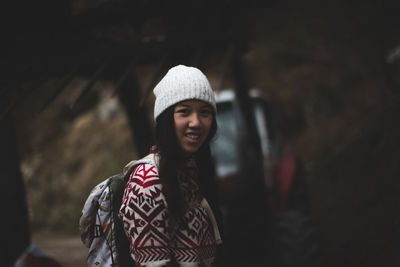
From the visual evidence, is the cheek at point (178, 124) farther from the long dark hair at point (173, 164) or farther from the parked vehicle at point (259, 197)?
the parked vehicle at point (259, 197)

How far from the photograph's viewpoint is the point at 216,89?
8281mm

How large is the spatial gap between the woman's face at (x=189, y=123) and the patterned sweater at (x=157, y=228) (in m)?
0.16

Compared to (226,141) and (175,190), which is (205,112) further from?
(226,141)

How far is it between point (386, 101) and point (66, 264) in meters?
6.55

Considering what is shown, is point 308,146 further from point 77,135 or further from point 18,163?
point 18,163

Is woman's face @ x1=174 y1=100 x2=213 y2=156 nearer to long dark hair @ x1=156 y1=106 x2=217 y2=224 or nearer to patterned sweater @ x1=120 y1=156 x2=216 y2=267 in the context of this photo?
long dark hair @ x1=156 y1=106 x2=217 y2=224

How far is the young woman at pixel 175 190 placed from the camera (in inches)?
56.4

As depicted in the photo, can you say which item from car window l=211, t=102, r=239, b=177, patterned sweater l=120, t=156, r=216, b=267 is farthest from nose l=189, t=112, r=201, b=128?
car window l=211, t=102, r=239, b=177

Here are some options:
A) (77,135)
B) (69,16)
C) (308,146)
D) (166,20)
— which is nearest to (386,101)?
(308,146)

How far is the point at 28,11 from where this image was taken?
2.43 m

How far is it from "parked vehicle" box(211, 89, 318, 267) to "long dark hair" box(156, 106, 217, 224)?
0.79 meters

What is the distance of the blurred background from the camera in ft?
7.99

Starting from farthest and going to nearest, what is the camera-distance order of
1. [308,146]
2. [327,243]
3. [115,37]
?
[308,146]
[327,243]
[115,37]

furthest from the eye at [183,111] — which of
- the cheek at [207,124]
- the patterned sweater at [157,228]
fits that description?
the patterned sweater at [157,228]
